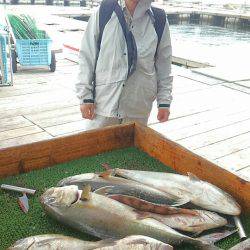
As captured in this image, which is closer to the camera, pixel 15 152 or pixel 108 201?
pixel 108 201

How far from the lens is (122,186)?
2205mm

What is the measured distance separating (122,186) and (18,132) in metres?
2.94

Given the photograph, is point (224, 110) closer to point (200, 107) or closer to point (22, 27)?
point (200, 107)

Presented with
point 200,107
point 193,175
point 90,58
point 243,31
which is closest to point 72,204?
point 193,175

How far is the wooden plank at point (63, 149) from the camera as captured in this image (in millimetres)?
2420

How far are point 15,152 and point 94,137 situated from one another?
59 centimetres

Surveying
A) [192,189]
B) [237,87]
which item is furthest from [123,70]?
[237,87]

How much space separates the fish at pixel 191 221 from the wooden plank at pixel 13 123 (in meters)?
3.40

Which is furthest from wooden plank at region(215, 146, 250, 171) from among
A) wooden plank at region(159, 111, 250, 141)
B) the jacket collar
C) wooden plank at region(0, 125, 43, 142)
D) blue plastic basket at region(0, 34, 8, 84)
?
blue plastic basket at region(0, 34, 8, 84)

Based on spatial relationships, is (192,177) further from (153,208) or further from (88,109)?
(88,109)

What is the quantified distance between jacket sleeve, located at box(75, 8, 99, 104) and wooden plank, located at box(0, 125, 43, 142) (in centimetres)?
196

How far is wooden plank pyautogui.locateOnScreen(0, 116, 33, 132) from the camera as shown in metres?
4.96

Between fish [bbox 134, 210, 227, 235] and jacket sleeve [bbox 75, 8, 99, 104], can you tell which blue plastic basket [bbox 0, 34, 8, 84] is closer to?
jacket sleeve [bbox 75, 8, 99, 104]

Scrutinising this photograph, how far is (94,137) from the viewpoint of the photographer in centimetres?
272
